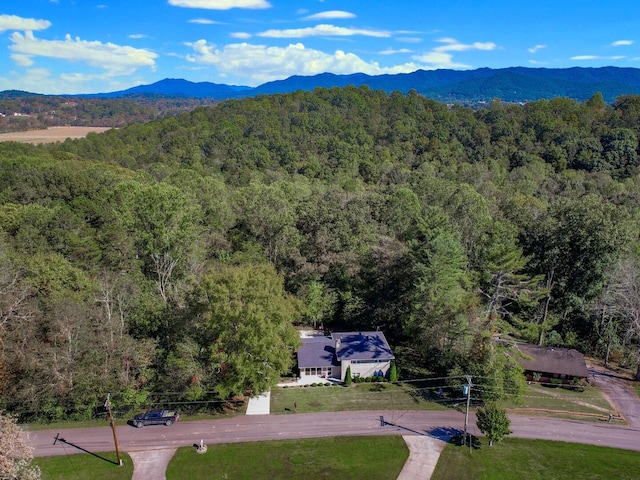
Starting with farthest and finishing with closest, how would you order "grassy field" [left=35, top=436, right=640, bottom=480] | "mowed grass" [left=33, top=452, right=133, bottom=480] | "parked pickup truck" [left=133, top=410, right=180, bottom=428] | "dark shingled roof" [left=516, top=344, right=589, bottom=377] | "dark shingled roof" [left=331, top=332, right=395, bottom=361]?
"dark shingled roof" [left=331, top=332, right=395, bottom=361]
"dark shingled roof" [left=516, top=344, right=589, bottom=377]
"parked pickup truck" [left=133, top=410, right=180, bottom=428]
"grassy field" [left=35, top=436, right=640, bottom=480]
"mowed grass" [left=33, top=452, right=133, bottom=480]

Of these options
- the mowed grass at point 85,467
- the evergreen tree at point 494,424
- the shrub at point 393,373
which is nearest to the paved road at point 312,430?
the mowed grass at point 85,467

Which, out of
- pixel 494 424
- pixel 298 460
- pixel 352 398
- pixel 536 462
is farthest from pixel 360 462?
pixel 536 462

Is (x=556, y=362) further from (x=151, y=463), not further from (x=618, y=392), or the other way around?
(x=151, y=463)

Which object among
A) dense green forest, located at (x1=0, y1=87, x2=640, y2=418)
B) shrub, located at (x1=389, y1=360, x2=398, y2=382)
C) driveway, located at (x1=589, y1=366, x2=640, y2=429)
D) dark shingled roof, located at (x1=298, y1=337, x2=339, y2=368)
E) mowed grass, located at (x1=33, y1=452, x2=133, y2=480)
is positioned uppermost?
dense green forest, located at (x1=0, y1=87, x2=640, y2=418)

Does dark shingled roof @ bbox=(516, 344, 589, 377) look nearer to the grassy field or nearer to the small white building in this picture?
the grassy field

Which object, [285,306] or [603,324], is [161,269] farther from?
[603,324]

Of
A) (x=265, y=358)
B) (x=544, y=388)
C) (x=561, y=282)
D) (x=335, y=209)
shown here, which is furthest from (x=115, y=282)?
(x=561, y=282)

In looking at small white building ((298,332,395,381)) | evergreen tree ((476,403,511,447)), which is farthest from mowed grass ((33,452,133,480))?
evergreen tree ((476,403,511,447))
